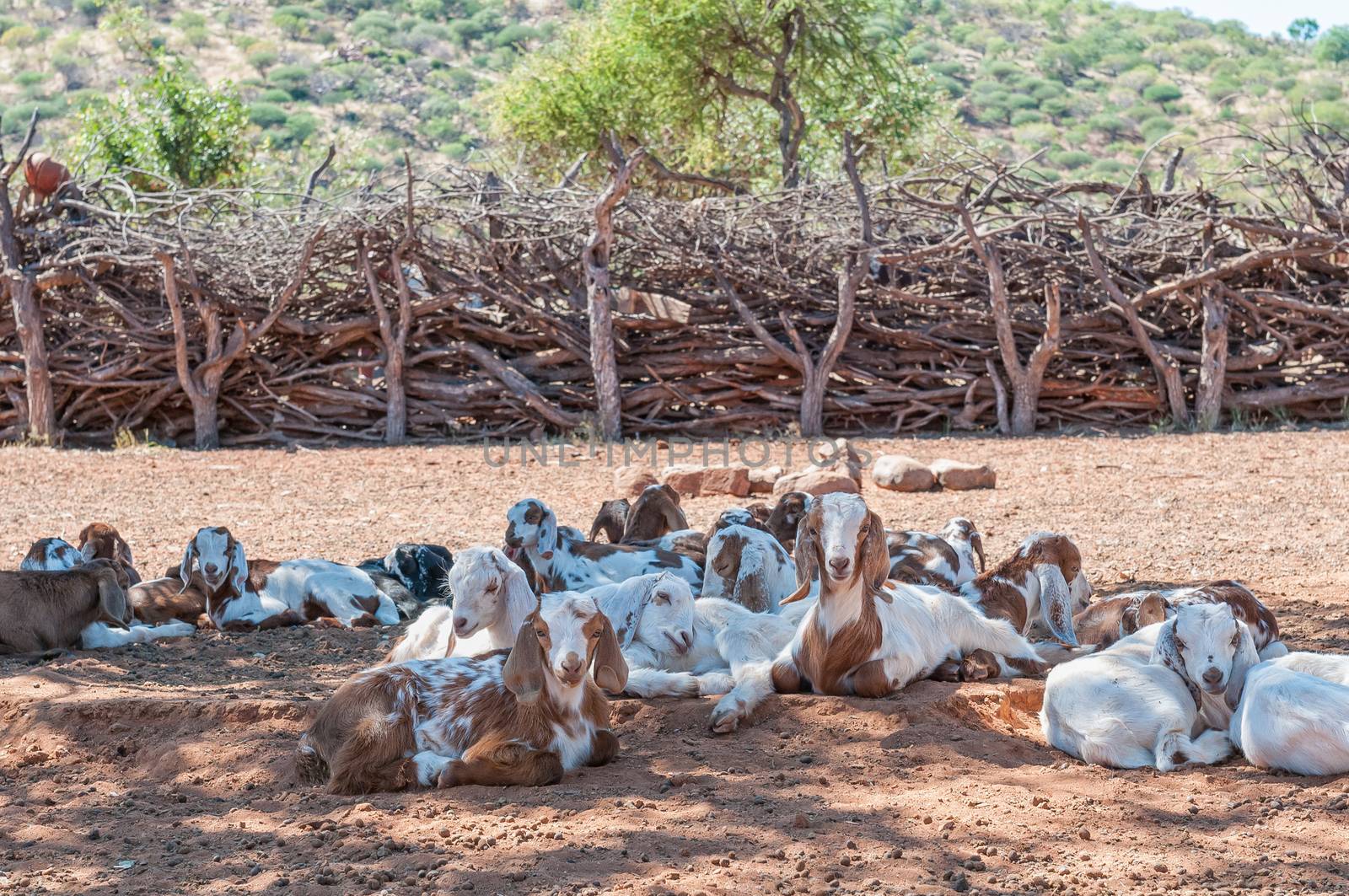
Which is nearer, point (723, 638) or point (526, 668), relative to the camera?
point (526, 668)

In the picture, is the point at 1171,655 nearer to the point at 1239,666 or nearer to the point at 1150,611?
the point at 1239,666

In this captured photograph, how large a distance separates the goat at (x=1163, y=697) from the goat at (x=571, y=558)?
244cm

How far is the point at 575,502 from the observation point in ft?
34.3

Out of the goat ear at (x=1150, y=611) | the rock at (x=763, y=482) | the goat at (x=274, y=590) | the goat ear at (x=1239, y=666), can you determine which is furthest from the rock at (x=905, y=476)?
the goat ear at (x=1239, y=666)

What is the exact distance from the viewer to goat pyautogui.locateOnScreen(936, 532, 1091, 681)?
5.79 metres

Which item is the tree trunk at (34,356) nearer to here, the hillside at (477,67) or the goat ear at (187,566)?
the goat ear at (187,566)

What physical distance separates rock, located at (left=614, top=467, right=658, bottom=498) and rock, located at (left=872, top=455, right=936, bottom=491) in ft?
5.83

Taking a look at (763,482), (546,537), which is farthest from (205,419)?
(546,537)

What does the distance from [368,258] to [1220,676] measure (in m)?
10.8

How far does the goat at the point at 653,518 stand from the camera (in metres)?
7.85

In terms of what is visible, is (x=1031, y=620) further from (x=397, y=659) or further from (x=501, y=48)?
(x=501, y=48)

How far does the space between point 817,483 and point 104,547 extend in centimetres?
485

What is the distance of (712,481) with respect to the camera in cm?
1070

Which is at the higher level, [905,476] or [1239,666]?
[905,476]
